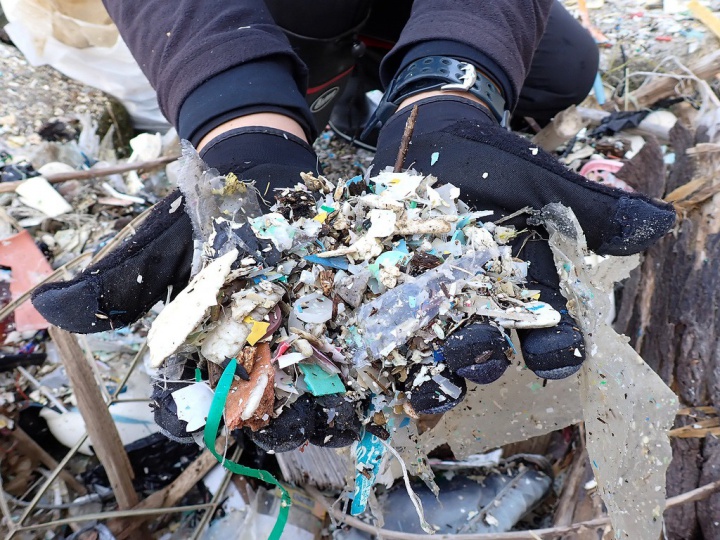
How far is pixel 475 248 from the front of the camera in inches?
31.6

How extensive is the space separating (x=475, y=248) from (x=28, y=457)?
114 centimetres

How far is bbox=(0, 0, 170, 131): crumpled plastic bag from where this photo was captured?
6.20 ft

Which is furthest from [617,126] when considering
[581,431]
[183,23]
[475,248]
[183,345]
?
[183,345]

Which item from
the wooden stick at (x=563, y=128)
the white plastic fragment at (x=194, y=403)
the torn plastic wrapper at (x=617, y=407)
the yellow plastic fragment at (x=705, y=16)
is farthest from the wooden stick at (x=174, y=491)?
the yellow plastic fragment at (x=705, y=16)

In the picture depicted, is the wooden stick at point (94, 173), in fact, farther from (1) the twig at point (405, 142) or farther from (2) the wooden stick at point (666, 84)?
(2) the wooden stick at point (666, 84)

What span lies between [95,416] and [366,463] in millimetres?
577

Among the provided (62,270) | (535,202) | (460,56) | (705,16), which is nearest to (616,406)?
(535,202)

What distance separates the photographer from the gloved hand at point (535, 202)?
78 centimetres

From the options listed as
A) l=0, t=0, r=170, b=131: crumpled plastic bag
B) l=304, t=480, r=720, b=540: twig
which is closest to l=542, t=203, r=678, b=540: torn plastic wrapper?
l=304, t=480, r=720, b=540: twig

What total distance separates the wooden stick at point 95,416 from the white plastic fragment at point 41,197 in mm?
721

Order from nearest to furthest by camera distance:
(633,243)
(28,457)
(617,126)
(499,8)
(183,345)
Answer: (183,345), (633,243), (499,8), (28,457), (617,126)

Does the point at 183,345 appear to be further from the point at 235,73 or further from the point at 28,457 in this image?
the point at 28,457

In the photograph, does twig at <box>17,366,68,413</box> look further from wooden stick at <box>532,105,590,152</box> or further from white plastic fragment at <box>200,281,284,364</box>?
wooden stick at <box>532,105,590,152</box>

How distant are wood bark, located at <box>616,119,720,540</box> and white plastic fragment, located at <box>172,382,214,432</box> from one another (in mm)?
917
